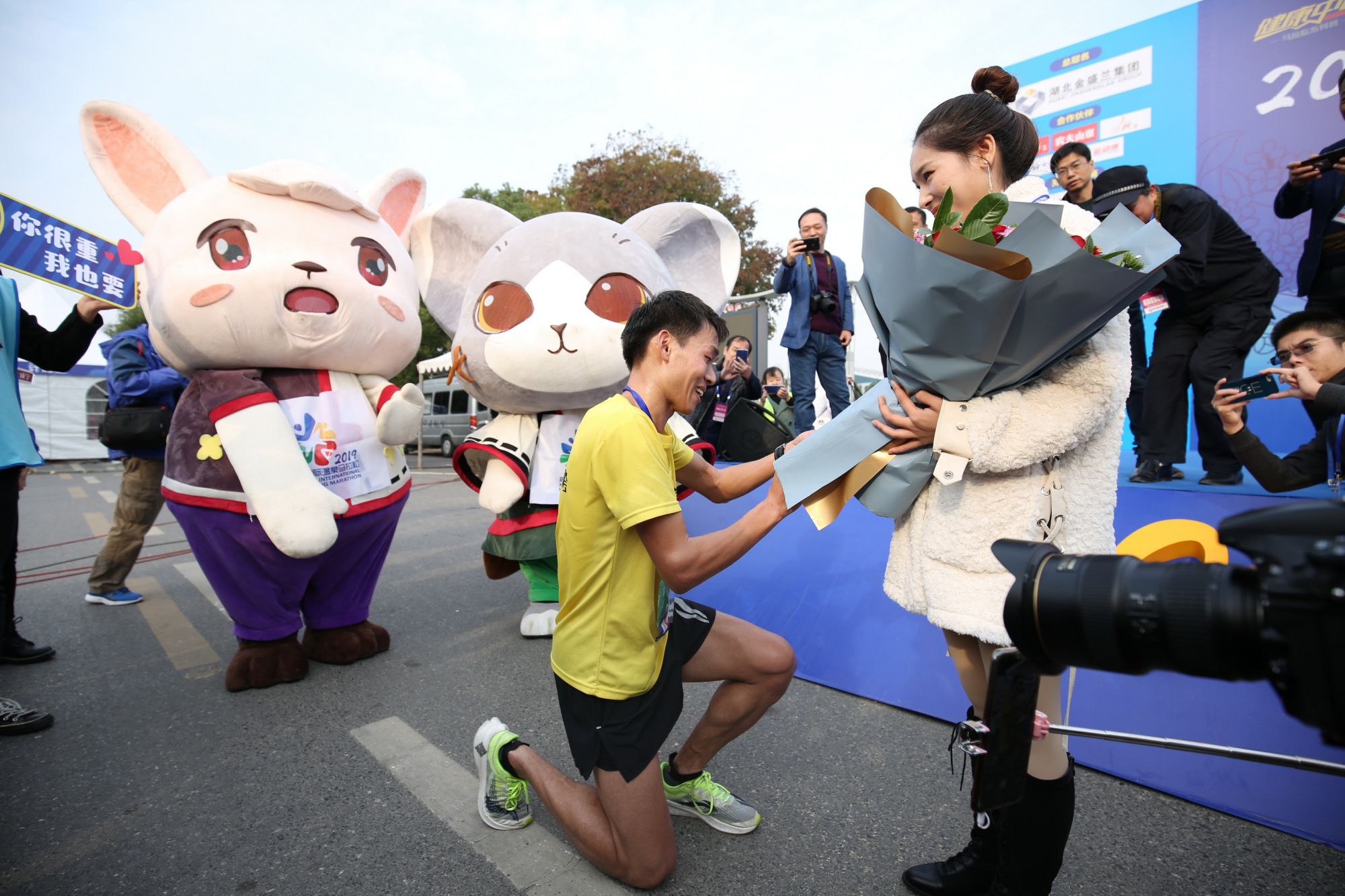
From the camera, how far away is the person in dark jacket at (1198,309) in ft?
11.9

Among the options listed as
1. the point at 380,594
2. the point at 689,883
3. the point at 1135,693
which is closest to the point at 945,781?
the point at 1135,693

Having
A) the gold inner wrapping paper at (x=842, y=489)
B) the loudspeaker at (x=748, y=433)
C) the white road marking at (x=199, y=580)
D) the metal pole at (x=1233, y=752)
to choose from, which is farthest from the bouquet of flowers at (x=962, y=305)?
the white road marking at (x=199, y=580)

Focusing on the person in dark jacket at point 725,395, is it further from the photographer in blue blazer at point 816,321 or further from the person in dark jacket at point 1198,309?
the person in dark jacket at point 1198,309

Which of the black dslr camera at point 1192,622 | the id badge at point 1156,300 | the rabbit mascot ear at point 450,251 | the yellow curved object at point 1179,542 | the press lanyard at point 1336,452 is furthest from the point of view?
the rabbit mascot ear at point 450,251

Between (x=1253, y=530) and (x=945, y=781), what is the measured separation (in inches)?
70.9

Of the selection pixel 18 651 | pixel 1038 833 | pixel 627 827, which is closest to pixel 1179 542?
pixel 1038 833

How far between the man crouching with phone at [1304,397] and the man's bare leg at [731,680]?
2.00 meters

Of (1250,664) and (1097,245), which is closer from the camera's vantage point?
(1250,664)

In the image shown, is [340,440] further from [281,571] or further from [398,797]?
[398,797]

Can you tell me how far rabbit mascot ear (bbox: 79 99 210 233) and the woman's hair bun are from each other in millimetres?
3513

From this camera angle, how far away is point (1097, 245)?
1.43 metres

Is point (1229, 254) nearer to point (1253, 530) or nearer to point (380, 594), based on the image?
point (1253, 530)

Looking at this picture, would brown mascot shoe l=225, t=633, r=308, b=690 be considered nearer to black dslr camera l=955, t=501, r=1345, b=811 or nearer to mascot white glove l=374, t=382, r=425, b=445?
mascot white glove l=374, t=382, r=425, b=445

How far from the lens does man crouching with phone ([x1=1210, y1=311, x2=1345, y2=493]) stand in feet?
8.16
